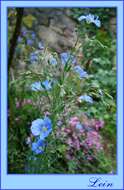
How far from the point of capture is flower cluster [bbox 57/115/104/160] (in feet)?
8.64

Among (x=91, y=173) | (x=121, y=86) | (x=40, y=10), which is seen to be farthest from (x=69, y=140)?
(x=40, y=10)

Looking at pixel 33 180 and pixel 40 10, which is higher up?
pixel 40 10

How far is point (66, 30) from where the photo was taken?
2.67 metres

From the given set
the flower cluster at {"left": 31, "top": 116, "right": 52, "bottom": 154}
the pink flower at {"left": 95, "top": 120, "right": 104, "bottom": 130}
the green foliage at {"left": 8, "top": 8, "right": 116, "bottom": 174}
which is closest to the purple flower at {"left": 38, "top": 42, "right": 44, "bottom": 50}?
the green foliage at {"left": 8, "top": 8, "right": 116, "bottom": 174}

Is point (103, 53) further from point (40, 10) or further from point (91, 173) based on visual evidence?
point (91, 173)

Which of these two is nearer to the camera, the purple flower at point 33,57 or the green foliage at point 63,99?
the green foliage at point 63,99

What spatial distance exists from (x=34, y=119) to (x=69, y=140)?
184 millimetres

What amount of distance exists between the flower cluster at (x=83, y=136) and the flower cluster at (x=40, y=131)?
0.84 feet

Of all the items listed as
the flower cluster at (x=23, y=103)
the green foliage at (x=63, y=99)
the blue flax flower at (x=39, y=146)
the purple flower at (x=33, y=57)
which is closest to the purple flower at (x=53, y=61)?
the green foliage at (x=63, y=99)

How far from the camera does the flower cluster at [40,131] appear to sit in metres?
2.32

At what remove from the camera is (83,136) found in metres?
2.72

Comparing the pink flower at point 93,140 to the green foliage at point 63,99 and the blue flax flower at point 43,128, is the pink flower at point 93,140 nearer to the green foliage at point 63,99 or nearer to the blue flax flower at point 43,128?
the green foliage at point 63,99

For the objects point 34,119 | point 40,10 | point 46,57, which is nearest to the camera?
point 46,57

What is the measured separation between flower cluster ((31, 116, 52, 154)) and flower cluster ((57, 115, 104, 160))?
10.1 inches
